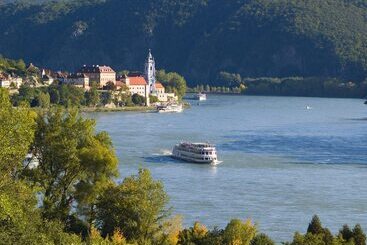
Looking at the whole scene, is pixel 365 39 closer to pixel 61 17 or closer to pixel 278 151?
pixel 61 17

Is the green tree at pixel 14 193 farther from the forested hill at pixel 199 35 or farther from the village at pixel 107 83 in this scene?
the forested hill at pixel 199 35

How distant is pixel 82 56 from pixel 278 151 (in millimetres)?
73048

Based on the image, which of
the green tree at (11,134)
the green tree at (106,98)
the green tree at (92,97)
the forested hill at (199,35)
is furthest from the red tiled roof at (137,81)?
the green tree at (11,134)

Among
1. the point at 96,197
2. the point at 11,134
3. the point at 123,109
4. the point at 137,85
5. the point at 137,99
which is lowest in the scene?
the point at 123,109

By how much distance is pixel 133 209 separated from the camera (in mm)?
9141

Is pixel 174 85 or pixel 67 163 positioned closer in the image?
pixel 67 163

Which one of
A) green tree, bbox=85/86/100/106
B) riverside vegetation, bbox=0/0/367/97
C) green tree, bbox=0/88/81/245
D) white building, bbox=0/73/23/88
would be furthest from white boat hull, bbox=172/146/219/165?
riverside vegetation, bbox=0/0/367/97

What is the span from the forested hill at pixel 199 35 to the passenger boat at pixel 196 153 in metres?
44.5

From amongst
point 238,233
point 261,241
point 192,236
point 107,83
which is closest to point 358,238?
point 261,241

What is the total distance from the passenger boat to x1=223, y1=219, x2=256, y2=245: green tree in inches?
404

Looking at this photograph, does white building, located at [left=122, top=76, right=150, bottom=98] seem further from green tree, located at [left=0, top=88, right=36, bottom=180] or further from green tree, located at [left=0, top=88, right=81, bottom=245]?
green tree, located at [left=0, top=88, right=36, bottom=180]

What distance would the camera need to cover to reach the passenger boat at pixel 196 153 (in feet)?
65.2

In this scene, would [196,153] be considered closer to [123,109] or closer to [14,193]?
[14,193]

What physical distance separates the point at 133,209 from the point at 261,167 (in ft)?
31.7
